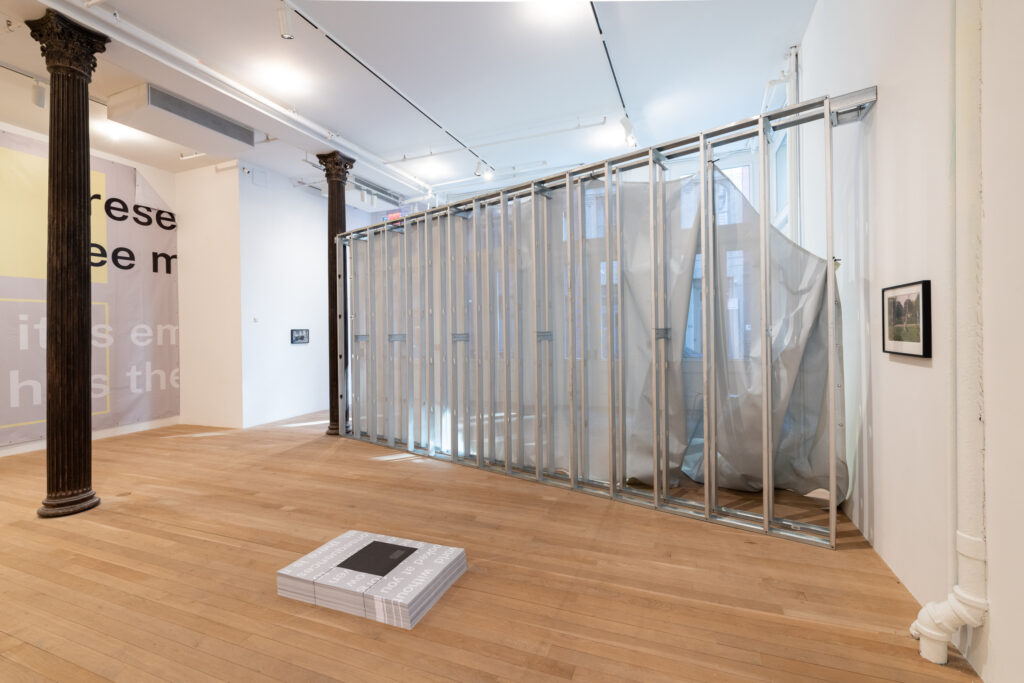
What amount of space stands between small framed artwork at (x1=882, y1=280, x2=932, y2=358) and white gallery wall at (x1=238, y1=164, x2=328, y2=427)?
717cm

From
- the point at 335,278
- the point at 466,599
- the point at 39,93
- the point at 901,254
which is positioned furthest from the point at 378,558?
the point at 39,93

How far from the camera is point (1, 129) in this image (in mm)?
5090

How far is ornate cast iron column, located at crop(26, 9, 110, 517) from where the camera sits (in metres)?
3.31

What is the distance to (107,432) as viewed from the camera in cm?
612

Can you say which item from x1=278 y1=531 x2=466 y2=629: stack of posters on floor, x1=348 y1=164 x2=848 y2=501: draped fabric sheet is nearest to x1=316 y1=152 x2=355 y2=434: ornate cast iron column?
x1=348 y1=164 x2=848 y2=501: draped fabric sheet

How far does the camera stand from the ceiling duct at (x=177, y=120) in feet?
14.8

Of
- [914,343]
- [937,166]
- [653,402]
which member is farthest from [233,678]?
[937,166]

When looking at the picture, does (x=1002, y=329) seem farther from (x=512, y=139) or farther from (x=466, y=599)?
(x=512, y=139)

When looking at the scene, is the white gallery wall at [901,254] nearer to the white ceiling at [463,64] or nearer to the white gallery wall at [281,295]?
the white ceiling at [463,64]

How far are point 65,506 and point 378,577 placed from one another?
2.88 metres

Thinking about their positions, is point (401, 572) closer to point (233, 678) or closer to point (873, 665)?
point (233, 678)

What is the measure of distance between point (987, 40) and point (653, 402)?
234 cm

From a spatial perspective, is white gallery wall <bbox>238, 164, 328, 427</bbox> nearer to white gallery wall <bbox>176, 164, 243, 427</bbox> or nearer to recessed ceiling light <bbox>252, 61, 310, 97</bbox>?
white gallery wall <bbox>176, 164, 243, 427</bbox>

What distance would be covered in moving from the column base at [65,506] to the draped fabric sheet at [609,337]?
2.69 metres
